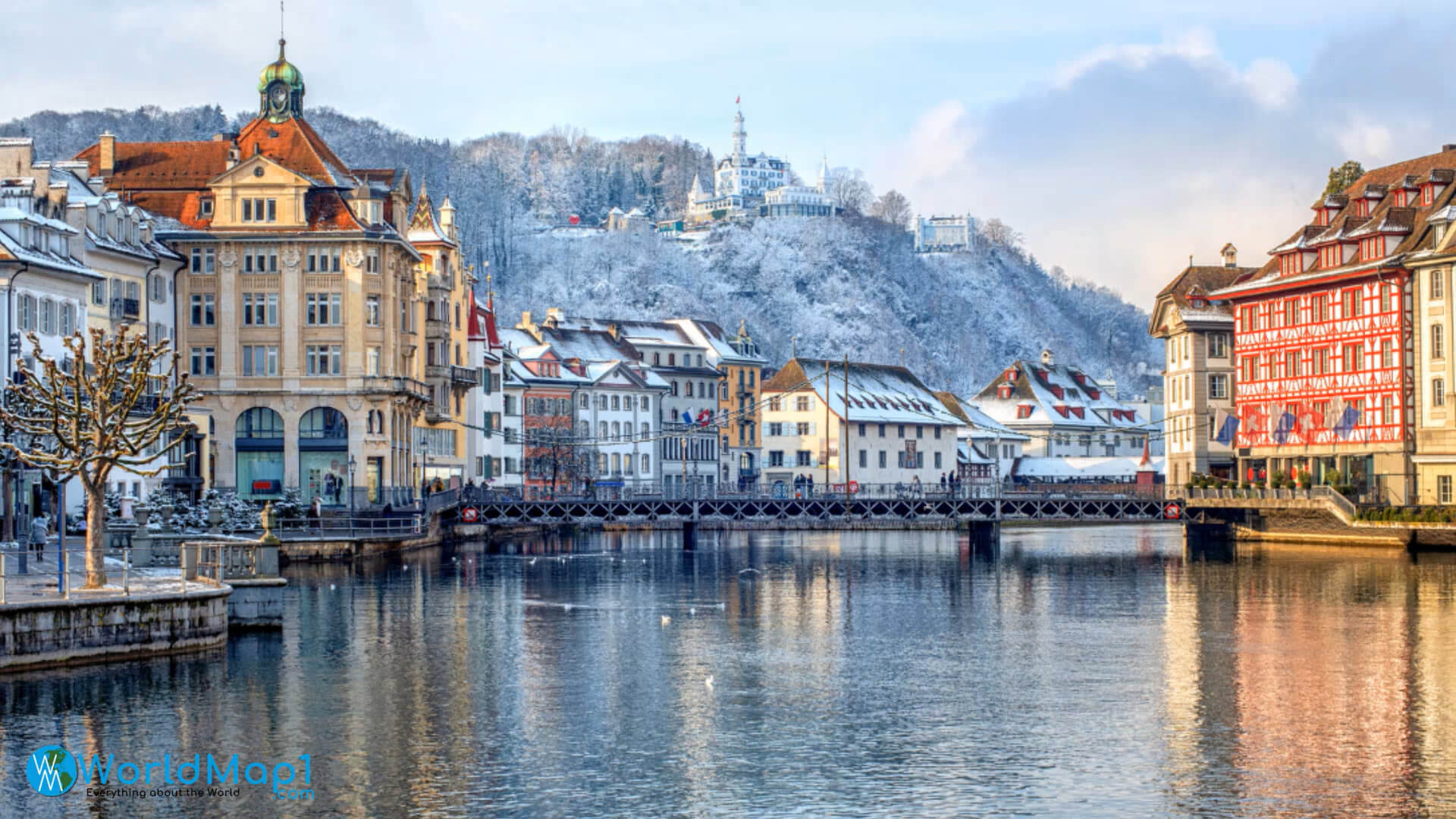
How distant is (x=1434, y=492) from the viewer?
309ft

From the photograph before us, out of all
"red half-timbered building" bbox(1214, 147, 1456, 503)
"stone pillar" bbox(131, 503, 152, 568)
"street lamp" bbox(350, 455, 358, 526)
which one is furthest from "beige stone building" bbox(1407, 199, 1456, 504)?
"stone pillar" bbox(131, 503, 152, 568)

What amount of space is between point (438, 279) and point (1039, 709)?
246ft

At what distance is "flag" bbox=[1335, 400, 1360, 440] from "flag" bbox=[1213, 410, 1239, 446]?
8894mm

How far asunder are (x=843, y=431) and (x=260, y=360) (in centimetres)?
6558

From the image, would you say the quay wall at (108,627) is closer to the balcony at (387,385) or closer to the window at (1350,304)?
the balcony at (387,385)

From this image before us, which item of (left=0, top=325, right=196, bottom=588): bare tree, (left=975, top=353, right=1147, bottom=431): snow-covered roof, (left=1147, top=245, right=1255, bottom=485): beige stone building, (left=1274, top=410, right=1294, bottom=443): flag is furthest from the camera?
(left=975, top=353, right=1147, bottom=431): snow-covered roof

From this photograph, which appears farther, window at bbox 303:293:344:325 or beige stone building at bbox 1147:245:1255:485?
beige stone building at bbox 1147:245:1255:485

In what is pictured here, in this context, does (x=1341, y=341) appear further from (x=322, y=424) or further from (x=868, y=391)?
(x=868, y=391)

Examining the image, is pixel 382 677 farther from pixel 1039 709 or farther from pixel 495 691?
pixel 1039 709

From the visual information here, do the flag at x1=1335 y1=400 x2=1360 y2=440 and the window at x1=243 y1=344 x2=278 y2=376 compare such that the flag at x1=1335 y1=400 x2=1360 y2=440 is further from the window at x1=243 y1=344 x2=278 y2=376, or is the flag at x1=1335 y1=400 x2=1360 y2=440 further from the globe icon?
the globe icon

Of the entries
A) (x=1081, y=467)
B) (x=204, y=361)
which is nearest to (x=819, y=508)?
(x=204, y=361)

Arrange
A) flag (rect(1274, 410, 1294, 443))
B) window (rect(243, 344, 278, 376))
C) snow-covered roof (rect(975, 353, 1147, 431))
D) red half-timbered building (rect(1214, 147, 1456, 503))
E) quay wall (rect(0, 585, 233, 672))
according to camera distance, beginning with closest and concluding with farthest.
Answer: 1. quay wall (rect(0, 585, 233, 672))
2. red half-timbered building (rect(1214, 147, 1456, 503))
3. window (rect(243, 344, 278, 376))
4. flag (rect(1274, 410, 1294, 443))
5. snow-covered roof (rect(975, 353, 1147, 431))

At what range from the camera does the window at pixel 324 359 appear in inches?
3851

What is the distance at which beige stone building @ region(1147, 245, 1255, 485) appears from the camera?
382 ft
